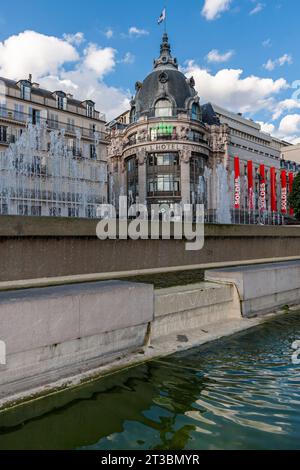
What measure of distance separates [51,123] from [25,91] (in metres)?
4.59

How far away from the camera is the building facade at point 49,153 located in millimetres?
37469

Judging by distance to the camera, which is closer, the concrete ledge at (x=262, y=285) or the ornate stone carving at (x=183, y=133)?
the concrete ledge at (x=262, y=285)

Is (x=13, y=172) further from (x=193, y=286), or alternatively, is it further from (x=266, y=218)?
(x=266, y=218)

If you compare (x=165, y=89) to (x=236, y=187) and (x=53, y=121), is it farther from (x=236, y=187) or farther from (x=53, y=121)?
(x=53, y=121)

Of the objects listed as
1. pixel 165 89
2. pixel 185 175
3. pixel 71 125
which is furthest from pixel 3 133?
pixel 165 89

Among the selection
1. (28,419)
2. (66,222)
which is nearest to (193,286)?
(66,222)

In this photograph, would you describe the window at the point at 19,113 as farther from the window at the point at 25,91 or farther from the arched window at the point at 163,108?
the arched window at the point at 163,108

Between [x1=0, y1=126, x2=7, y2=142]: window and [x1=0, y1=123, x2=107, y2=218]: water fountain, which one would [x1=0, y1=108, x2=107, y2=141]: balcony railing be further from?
[x1=0, y1=126, x2=7, y2=142]: window

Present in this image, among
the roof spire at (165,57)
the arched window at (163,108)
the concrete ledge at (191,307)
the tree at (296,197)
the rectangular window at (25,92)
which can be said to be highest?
the roof spire at (165,57)

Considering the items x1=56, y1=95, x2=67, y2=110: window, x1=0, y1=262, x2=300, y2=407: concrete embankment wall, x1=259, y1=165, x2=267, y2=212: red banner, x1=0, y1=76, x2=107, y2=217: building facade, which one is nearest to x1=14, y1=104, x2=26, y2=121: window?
x1=0, y1=76, x2=107, y2=217: building facade

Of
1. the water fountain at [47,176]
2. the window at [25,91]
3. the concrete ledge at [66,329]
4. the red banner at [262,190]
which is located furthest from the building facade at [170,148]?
the concrete ledge at [66,329]

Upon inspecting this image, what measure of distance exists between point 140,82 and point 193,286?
66723 mm

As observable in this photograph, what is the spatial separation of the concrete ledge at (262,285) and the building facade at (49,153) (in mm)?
31401

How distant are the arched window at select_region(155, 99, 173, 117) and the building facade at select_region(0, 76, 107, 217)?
54.3 feet
